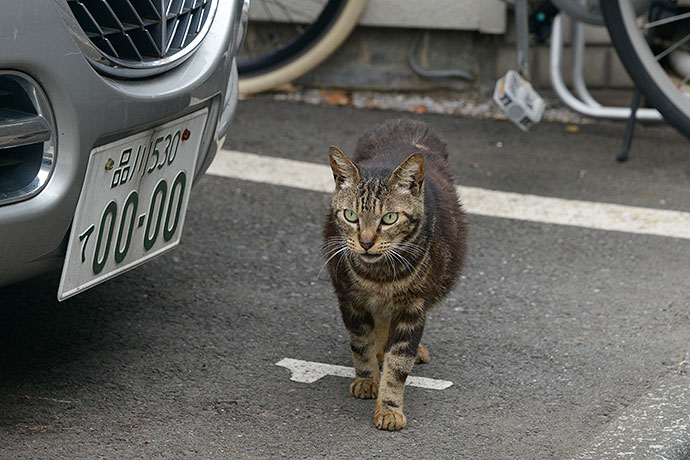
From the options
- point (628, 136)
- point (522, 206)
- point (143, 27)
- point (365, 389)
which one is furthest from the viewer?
point (628, 136)

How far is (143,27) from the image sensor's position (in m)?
2.50

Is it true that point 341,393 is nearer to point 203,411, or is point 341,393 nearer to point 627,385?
point 203,411

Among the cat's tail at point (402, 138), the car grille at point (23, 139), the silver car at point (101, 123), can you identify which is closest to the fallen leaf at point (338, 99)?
the cat's tail at point (402, 138)

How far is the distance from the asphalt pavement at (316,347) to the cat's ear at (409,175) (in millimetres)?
628

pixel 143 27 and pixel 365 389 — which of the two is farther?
pixel 365 389

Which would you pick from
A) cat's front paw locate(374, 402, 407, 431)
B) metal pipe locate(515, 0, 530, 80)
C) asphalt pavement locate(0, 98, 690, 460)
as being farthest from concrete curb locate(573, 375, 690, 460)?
metal pipe locate(515, 0, 530, 80)

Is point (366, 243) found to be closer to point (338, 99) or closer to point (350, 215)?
point (350, 215)

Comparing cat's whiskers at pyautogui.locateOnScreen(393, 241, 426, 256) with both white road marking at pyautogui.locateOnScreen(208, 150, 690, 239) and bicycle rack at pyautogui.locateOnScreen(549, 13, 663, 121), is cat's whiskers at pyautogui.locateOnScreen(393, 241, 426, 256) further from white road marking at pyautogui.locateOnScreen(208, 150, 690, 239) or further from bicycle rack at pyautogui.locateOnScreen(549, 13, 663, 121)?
bicycle rack at pyautogui.locateOnScreen(549, 13, 663, 121)

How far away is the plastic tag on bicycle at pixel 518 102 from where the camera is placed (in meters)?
4.68

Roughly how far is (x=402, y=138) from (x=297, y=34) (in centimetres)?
312

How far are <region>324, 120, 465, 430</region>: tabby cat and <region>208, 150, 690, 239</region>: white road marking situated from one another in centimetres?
140

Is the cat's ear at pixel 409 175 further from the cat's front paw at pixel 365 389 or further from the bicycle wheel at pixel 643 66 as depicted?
the bicycle wheel at pixel 643 66

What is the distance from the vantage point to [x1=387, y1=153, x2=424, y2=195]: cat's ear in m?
2.62

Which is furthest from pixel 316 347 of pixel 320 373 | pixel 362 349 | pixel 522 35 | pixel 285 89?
pixel 285 89
